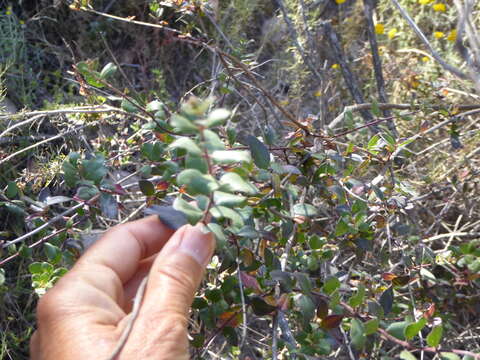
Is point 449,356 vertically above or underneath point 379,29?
underneath

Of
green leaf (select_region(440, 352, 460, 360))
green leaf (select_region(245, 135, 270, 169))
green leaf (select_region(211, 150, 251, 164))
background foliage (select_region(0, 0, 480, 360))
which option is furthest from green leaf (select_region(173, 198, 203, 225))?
green leaf (select_region(440, 352, 460, 360))

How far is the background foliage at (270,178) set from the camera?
1.02 m

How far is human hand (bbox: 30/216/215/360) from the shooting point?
89 cm

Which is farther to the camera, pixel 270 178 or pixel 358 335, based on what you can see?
pixel 270 178

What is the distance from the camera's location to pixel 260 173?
105cm

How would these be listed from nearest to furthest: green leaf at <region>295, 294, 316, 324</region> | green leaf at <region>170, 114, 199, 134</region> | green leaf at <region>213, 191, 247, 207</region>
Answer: green leaf at <region>170, 114, 199, 134</region>, green leaf at <region>213, 191, 247, 207</region>, green leaf at <region>295, 294, 316, 324</region>

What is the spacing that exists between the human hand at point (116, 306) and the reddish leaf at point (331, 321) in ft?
0.87

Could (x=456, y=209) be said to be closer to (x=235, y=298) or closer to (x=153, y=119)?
(x=235, y=298)

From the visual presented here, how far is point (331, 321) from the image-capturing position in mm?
1036

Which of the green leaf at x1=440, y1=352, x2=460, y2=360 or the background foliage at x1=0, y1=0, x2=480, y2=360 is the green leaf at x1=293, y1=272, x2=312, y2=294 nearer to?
the background foliage at x1=0, y1=0, x2=480, y2=360

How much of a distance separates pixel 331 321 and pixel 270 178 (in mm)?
311

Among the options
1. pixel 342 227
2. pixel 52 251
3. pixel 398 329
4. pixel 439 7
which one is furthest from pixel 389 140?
pixel 439 7

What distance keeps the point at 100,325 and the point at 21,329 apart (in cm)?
106

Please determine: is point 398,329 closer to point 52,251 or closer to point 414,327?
point 414,327
